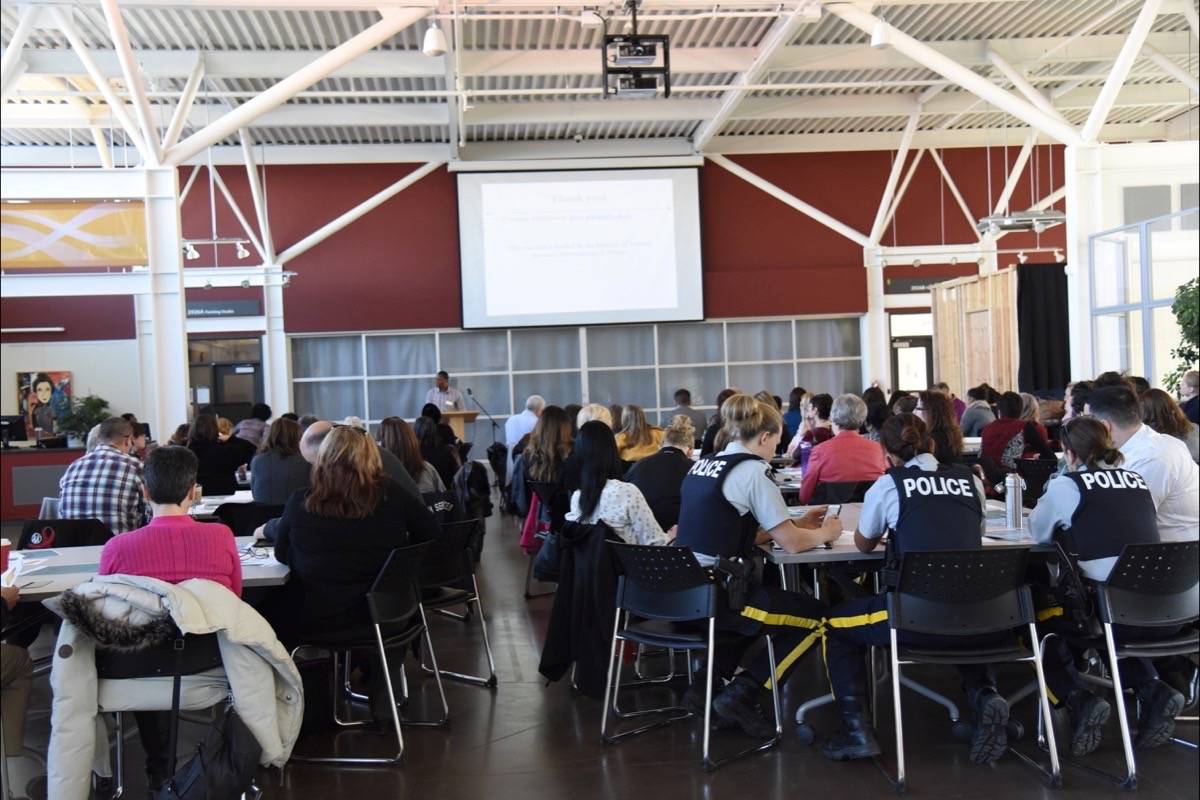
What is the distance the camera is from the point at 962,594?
3.78 m

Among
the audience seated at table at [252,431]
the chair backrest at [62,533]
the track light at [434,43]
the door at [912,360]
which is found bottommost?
the chair backrest at [62,533]

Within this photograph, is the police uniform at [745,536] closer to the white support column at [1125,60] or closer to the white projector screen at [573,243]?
the white support column at [1125,60]

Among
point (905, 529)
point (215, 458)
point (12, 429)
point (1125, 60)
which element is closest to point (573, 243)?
point (12, 429)

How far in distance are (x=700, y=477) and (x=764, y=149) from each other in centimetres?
1346

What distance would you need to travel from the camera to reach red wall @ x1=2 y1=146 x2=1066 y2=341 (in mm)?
16547

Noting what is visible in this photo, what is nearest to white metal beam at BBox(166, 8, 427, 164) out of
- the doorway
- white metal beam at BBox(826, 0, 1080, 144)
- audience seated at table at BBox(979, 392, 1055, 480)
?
white metal beam at BBox(826, 0, 1080, 144)

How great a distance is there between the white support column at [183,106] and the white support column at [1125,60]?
834cm

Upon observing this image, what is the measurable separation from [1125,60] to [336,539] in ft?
29.0

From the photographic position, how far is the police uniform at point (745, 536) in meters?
4.18

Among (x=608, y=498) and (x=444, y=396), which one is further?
(x=444, y=396)

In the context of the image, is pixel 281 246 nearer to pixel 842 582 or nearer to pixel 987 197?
pixel 987 197

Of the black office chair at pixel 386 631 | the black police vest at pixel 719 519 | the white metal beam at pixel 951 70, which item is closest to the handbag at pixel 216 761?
the black office chair at pixel 386 631

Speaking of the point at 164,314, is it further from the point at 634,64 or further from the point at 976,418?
the point at 976,418

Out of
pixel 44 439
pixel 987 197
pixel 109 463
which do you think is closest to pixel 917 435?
pixel 109 463
